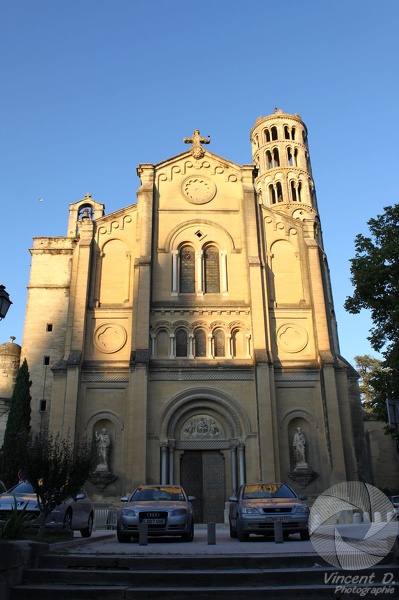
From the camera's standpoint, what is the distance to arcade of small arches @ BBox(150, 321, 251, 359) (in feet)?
95.5

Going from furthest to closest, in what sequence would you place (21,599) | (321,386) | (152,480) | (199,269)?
(199,269) → (321,386) → (152,480) → (21,599)

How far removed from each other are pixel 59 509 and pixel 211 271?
19.2m

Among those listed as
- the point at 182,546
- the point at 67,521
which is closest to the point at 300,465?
the point at 67,521

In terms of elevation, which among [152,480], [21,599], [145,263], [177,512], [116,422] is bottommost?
[21,599]

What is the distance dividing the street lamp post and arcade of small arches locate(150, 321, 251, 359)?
17636 mm

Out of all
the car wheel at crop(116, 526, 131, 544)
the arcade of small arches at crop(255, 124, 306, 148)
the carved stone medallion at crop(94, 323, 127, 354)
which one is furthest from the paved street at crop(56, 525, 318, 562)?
the arcade of small arches at crop(255, 124, 306, 148)

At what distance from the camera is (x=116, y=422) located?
2750cm

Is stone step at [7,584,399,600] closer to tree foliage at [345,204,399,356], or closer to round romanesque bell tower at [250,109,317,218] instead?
tree foliage at [345,204,399,356]

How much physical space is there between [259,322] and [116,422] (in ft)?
29.0

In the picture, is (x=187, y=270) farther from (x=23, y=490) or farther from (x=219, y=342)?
(x=23, y=490)

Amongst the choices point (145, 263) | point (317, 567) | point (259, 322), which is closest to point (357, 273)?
point (259, 322)

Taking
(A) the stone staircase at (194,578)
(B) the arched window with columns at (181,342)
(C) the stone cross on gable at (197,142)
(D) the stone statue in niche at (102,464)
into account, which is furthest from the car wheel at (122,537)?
(C) the stone cross on gable at (197,142)

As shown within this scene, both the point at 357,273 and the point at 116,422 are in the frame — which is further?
the point at 116,422

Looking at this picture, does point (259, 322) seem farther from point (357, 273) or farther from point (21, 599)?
point (21, 599)
